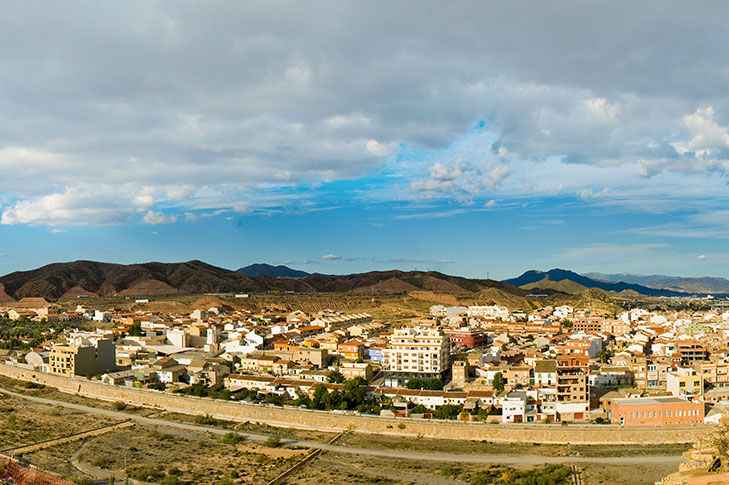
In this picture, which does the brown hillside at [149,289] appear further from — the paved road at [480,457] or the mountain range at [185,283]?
the paved road at [480,457]

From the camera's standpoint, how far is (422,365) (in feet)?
121

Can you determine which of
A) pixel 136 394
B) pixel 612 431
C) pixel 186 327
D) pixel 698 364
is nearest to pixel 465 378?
pixel 612 431

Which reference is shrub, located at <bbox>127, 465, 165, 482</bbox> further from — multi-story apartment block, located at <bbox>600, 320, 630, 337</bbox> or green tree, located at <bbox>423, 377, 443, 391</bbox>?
multi-story apartment block, located at <bbox>600, 320, 630, 337</bbox>

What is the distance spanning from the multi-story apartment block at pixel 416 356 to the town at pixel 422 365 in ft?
0.20

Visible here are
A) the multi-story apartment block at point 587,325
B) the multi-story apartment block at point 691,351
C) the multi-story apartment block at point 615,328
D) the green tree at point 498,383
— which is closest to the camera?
the green tree at point 498,383

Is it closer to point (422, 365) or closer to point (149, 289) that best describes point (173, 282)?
point (149, 289)

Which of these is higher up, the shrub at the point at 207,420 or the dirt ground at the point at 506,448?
the shrub at the point at 207,420

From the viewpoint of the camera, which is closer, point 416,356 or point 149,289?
point 416,356

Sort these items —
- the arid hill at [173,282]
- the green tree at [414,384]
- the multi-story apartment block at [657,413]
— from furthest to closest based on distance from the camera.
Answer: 1. the arid hill at [173,282]
2. the green tree at [414,384]
3. the multi-story apartment block at [657,413]

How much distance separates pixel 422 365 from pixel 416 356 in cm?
62

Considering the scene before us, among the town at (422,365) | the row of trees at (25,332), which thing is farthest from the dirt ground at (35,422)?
the row of trees at (25,332)

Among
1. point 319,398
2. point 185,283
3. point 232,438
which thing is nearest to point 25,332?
point 319,398

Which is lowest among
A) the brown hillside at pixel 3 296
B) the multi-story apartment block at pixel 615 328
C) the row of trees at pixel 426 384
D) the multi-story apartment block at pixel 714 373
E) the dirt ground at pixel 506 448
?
the dirt ground at pixel 506 448

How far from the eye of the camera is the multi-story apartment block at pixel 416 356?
3659cm
